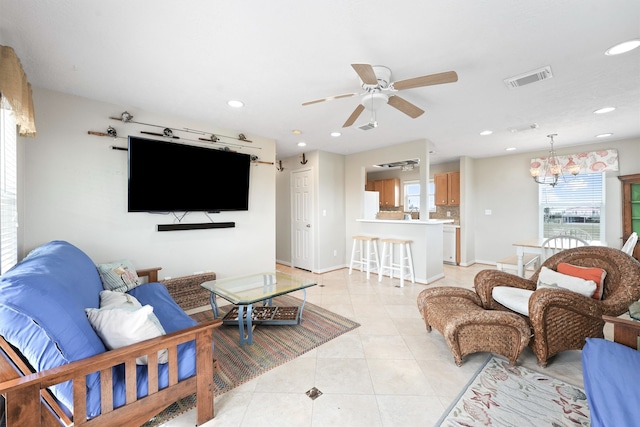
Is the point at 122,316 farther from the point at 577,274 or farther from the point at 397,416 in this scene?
the point at 577,274

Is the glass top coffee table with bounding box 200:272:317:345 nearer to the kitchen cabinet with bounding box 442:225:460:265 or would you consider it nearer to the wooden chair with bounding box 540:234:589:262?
the wooden chair with bounding box 540:234:589:262

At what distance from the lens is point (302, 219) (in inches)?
209

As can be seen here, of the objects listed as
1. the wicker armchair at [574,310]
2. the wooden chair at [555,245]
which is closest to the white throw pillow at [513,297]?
the wicker armchair at [574,310]

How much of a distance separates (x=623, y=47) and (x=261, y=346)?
3.53 meters

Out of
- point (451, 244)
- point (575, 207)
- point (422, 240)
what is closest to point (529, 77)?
point (422, 240)

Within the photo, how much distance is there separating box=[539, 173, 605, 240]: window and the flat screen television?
18.1 feet

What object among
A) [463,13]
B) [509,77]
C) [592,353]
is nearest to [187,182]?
[463,13]

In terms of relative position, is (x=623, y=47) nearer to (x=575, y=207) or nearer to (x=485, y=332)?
(x=485, y=332)

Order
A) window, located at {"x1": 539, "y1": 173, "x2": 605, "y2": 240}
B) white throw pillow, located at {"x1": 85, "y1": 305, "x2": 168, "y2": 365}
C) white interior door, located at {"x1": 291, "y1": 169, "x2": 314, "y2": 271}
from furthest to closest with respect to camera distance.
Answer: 1. white interior door, located at {"x1": 291, "y1": 169, "x2": 314, "y2": 271}
2. window, located at {"x1": 539, "y1": 173, "x2": 605, "y2": 240}
3. white throw pillow, located at {"x1": 85, "y1": 305, "x2": 168, "y2": 365}

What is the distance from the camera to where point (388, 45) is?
1762 millimetres

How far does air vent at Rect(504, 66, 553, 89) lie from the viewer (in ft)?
6.79

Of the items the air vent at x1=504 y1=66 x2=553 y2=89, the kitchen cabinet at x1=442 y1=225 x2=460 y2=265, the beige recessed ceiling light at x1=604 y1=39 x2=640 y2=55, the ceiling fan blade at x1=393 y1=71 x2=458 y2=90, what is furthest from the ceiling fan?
A: the kitchen cabinet at x1=442 y1=225 x2=460 y2=265

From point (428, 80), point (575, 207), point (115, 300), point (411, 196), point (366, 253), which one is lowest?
point (366, 253)

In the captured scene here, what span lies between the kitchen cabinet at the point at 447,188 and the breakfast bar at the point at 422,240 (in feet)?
5.31
